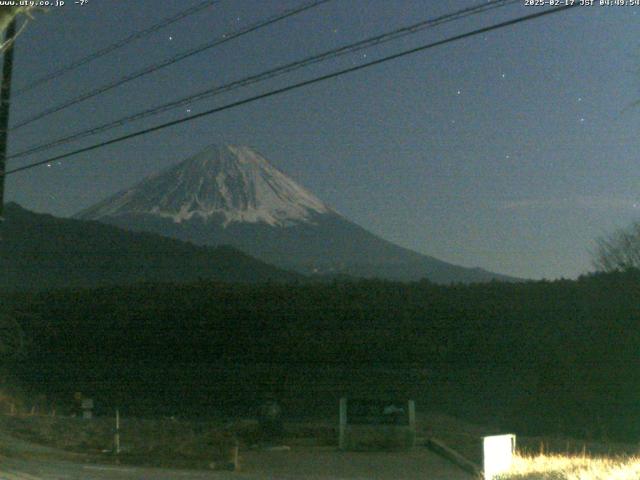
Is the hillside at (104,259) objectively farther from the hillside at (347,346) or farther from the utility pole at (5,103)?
the utility pole at (5,103)

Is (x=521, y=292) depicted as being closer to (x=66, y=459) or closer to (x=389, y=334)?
(x=389, y=334)

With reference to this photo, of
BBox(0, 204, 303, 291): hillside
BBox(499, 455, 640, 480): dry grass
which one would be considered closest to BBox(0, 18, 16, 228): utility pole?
BBox(499, 455, 640, 480): dry grass

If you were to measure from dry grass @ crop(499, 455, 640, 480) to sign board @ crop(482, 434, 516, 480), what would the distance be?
13cm

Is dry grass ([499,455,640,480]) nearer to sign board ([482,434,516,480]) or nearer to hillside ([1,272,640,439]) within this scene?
sign board ([482,434,516,480])

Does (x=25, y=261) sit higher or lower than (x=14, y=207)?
lower

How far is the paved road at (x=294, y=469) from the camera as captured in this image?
44.0 ft

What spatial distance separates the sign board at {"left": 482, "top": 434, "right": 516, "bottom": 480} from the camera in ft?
36.9

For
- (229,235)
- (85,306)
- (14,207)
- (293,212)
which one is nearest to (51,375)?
(85,306)

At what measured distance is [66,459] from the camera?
15.5 meters

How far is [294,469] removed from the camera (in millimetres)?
15406

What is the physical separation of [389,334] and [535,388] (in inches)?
179

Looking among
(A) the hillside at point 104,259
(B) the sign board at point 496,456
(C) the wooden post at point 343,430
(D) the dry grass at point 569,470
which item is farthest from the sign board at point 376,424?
(A) the hillside at point 104,259

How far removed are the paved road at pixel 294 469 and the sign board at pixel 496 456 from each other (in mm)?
2269

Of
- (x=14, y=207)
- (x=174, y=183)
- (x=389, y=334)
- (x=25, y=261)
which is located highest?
(x=174, y=183)
